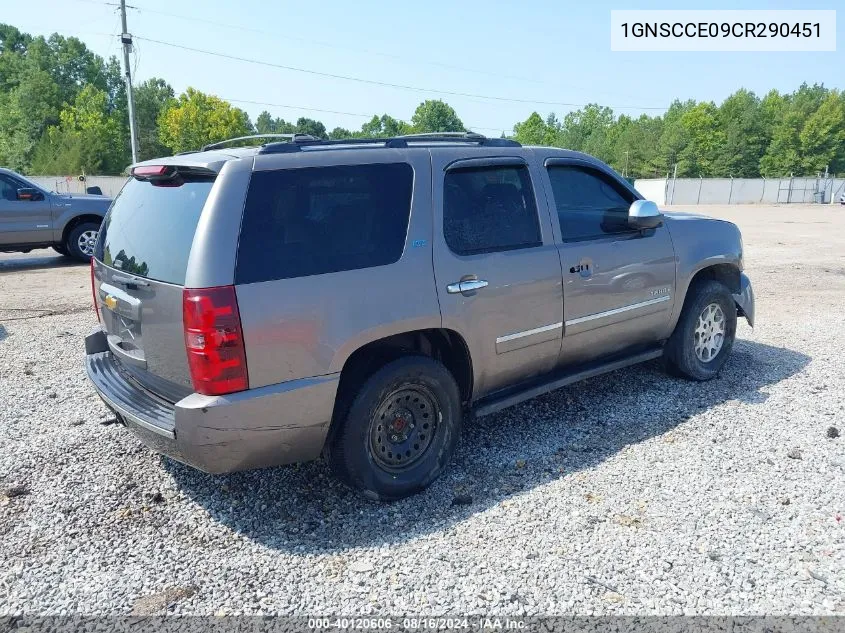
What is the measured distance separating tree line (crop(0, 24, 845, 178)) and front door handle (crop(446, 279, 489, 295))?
60548mm

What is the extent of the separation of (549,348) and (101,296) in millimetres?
2756

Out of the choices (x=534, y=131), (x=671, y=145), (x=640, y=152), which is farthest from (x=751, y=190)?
(x=534, y=131)

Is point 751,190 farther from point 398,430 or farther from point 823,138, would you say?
point 398,430

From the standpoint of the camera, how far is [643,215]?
13.9 feet

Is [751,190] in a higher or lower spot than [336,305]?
higher

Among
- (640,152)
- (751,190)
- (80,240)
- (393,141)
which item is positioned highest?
(640,152)

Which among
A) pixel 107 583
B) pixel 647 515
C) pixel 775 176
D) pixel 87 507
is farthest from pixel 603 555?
pixel 775 176

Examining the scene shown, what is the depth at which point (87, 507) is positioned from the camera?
10.8ft

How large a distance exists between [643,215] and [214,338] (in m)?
2.99

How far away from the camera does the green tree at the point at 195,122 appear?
7294 cm

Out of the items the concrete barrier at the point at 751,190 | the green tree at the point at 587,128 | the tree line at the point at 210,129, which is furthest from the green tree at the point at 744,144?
the green tree at the point at 587,128

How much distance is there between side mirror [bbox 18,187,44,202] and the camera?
1101 cm

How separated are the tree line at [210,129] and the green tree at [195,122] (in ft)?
0.40

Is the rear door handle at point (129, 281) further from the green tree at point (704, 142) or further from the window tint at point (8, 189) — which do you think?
the green tree at point (704, 142)
